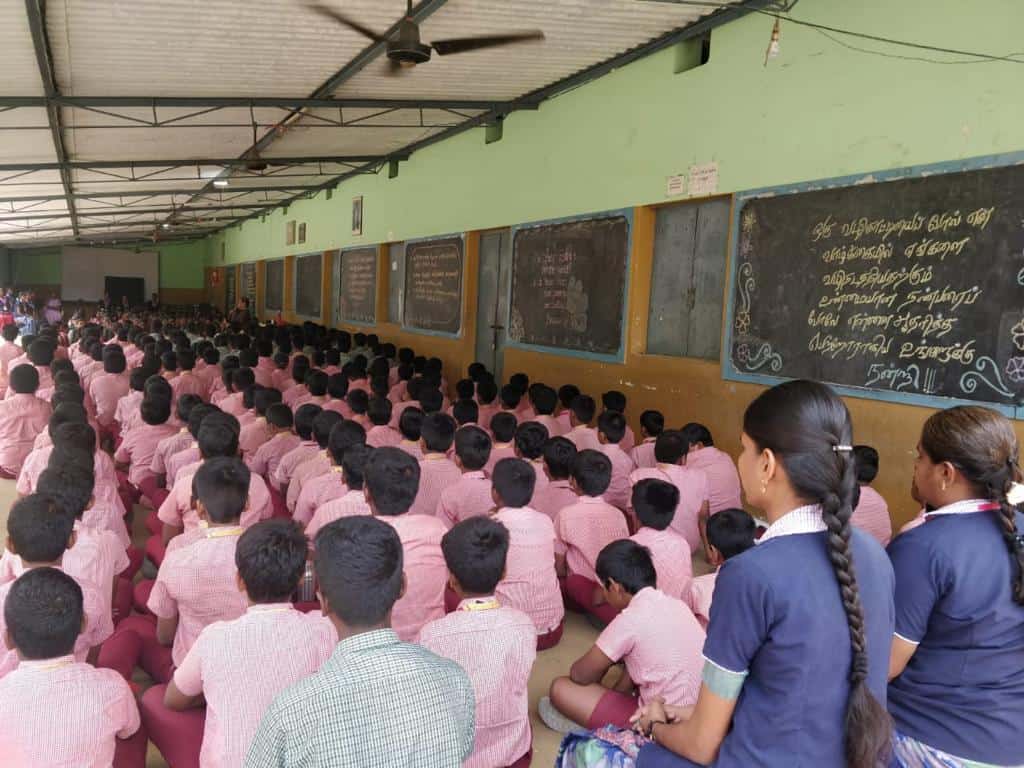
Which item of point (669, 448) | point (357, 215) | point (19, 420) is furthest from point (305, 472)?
point (357, 215)

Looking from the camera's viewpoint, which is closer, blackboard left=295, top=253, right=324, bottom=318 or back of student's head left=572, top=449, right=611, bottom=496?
back of student's head left=572, top=449, right=611, bottom=496

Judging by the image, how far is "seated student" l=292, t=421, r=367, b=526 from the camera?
3781 mm

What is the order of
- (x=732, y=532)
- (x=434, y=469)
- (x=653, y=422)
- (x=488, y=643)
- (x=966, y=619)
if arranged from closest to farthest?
(x=966, y=619) < (x=488, y=643) < (x=732, y=532) < (x=434, y=469) < (x=653, y=422)

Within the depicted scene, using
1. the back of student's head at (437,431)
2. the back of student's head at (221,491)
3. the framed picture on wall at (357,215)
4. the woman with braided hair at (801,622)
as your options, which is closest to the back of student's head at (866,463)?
the back of student's head at (437,431)

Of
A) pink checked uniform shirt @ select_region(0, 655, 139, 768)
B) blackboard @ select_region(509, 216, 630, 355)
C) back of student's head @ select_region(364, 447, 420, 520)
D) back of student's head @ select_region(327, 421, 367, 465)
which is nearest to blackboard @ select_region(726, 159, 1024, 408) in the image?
blackboard @ select_region(509, 216, 630, 355)

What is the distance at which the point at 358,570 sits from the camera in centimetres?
156

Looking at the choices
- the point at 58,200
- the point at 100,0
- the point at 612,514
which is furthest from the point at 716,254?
the point at 58,200

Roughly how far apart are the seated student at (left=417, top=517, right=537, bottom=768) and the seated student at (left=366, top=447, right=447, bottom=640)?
1.88ft

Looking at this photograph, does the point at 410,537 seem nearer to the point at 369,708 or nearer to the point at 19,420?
the point at 369,708

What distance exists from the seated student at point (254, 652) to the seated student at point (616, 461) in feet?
9.31

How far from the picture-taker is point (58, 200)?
13047 millimetres

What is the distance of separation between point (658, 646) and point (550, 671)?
1092 millimetres

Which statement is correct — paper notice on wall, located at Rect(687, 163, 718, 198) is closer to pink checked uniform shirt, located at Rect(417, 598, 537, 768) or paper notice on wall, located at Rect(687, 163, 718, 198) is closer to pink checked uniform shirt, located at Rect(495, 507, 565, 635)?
pink checked uniform shirt, located at Rect(495, 507, 565, 635)

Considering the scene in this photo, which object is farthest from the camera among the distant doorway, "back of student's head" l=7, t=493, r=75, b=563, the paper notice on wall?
the distant doorway
